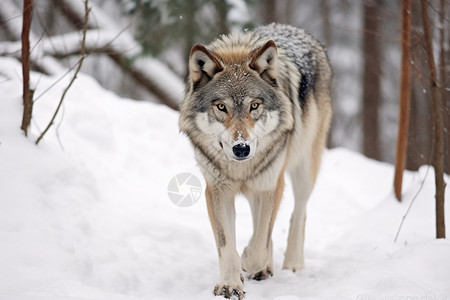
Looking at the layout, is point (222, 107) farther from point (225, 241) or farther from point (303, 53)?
point (303, 53)

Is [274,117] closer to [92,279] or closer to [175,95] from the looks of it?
[92,279]

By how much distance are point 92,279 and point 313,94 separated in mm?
2737

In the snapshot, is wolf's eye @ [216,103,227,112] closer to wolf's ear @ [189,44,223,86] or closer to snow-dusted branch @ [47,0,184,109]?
wolf's ear @ [189,44,223,86]

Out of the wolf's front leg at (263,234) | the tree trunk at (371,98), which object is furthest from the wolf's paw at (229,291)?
the tree trunk at (371,98)

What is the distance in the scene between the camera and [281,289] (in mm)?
3572

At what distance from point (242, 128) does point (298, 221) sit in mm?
1793

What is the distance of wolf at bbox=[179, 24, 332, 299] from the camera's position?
342 centimetres

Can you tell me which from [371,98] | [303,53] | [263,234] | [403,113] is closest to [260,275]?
[263,234]

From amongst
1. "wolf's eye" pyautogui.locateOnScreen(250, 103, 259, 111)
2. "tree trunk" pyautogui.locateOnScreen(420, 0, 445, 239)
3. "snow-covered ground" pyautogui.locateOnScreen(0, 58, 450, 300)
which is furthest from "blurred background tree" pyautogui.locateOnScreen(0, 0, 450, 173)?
"wolf's eye" pyautogui.locateOnScreen(250, 103, 259, 111)

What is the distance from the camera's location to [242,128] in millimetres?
3303

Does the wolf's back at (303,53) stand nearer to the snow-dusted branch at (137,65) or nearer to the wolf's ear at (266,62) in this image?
the wolf's ear at (266,62)

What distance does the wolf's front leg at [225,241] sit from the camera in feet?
11.0

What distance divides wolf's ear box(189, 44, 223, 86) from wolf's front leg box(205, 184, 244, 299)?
0.85 metres

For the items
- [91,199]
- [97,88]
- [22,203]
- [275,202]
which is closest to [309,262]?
[275,202]
